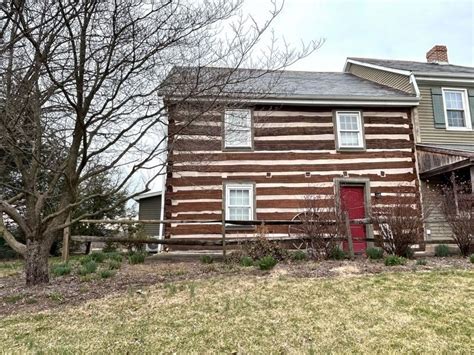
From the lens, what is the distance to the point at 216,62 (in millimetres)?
5812

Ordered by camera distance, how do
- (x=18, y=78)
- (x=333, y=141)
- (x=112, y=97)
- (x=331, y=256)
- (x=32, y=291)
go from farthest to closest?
(x=333, y=141)
(x=331, y=256)
(x=32, y=291)
(x=112, y=97)
(x=18, y=78)

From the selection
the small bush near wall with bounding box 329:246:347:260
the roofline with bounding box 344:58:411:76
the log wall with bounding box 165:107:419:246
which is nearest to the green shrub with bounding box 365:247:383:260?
the small bush near wall with bounding box 329:246:347:260

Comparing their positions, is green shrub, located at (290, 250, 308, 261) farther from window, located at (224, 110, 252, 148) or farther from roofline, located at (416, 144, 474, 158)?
roofline, located at (416, 144, 474, 158)

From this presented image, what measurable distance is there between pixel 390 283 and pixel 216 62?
4303mm

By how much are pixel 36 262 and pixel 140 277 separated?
182cm

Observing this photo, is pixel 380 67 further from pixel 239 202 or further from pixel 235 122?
pixel 235 122

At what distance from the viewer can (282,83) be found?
1041 cm

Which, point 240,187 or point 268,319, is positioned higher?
point 240,187

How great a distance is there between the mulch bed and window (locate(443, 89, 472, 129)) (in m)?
6.21

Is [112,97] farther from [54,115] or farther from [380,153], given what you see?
[380,153]

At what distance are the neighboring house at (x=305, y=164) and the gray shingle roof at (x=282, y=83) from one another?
15 centimetres

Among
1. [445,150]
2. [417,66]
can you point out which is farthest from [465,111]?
[417,66]

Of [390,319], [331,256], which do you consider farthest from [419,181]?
[390,319]

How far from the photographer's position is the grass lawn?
388 centimetres
